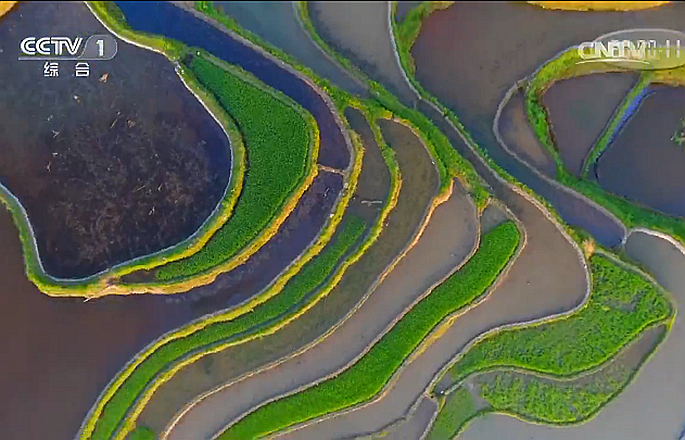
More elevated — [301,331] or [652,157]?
[652,157]

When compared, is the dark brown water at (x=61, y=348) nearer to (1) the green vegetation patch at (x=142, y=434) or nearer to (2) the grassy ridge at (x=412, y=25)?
(1) the green vegetation patch at (x=142, y=434)

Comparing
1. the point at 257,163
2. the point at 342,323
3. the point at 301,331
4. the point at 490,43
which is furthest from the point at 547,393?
the point at 490,43

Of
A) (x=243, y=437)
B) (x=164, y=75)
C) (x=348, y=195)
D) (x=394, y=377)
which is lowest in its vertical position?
(x=243, y=437)

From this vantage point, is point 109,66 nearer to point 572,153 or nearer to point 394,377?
point 394,377

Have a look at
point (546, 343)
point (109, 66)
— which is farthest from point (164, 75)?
point (546, 343)

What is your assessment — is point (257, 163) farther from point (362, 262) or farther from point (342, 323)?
point (342, 323)

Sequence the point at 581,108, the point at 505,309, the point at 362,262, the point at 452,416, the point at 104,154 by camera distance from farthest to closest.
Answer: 1. the point at 581,108
2. the point at 104,154
3. the point at 362,262
4. the point at 505,309
5. the point at 452,416

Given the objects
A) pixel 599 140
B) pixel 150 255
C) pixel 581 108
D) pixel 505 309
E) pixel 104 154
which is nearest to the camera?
pixel 505 309
